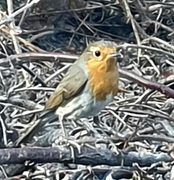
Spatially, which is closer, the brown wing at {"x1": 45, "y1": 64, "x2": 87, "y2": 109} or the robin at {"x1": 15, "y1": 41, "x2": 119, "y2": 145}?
the robin at {"x1": 15, "y1": 41, "x2": 119, "y2": 145}

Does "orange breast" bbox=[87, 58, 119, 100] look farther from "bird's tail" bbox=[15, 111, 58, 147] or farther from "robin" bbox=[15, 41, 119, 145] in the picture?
"bird's tail" bbox=[15, 111, 58, 147]

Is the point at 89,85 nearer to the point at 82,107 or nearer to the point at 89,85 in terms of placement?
the point at 89,85

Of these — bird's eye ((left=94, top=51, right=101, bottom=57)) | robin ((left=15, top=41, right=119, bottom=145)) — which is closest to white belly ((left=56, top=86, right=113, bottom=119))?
robin ((left=15, top=41, right=119, bottom=145))

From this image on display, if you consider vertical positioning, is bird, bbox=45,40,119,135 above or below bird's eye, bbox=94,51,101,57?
below

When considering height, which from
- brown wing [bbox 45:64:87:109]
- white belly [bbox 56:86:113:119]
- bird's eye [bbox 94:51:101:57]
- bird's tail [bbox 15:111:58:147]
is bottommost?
bird's tail [bbox 15:111:58:147]

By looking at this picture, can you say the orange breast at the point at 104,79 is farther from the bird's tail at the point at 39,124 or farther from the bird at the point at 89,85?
the bird's tail at the point at 39,124

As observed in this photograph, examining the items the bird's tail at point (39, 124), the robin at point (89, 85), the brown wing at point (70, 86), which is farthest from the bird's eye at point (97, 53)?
the bird's tail at point (39, 124)

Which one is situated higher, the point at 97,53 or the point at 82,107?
the point at 97,53

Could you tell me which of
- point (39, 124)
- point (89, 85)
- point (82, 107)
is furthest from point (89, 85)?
point (39, 124)
